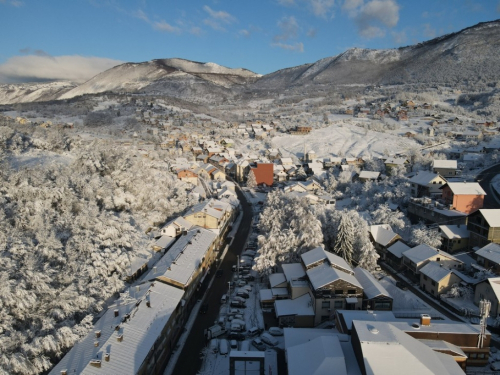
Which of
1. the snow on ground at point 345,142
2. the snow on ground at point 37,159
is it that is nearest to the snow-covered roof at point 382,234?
the snow on ground at point 345,142

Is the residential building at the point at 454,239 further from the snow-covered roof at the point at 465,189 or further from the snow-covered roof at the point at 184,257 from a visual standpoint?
the snow-covered roof at the point at 184,257

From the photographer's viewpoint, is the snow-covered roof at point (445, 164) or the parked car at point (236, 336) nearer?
the parked car at point (236, 336)

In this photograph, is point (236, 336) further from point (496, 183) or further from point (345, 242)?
point (496, 183)

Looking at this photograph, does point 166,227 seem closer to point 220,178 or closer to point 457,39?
point 220,178

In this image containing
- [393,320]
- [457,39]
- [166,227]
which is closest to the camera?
[393,320]

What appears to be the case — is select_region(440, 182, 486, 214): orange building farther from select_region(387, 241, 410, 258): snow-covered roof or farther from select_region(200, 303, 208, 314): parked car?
select_region(200, 303, 208, 314): parked car

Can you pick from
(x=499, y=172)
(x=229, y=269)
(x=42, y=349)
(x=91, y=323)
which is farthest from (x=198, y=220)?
(x=499, y=172)

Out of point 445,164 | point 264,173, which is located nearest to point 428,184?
point 445,164
